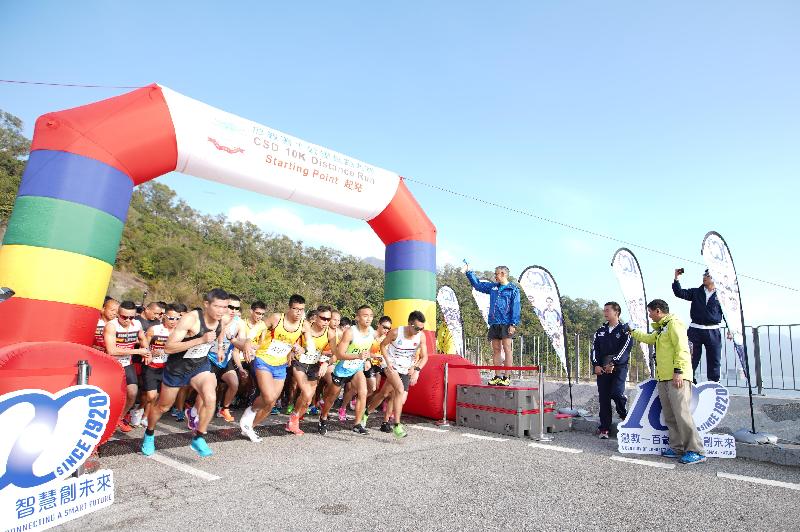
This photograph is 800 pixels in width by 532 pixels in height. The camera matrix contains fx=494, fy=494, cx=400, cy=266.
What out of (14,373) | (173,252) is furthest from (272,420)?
(173,252)

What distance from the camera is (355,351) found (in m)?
7.00

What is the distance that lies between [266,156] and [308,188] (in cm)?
86

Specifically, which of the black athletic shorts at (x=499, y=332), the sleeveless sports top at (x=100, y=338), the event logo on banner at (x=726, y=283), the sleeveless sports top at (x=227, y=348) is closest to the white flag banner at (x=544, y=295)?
the black athletic shorts at (x=499, y=332)

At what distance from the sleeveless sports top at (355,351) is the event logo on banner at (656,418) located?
341 centimetres

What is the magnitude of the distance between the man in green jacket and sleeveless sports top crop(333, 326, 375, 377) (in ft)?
12.3

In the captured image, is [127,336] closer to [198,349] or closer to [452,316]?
[198,349]

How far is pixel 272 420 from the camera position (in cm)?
783

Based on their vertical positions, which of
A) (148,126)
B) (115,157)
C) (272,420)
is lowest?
(272,420)

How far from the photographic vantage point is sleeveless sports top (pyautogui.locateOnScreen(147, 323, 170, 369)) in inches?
252

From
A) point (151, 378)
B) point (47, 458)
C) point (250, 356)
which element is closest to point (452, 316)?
point (250, 356)

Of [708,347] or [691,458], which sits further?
[708,347]

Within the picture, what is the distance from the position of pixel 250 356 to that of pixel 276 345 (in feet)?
1.19

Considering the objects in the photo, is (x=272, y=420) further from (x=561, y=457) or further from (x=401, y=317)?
(x=561, y=457)

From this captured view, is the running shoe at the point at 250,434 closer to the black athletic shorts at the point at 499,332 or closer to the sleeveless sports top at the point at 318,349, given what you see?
the sleeveless sports top at the point at 318,349
